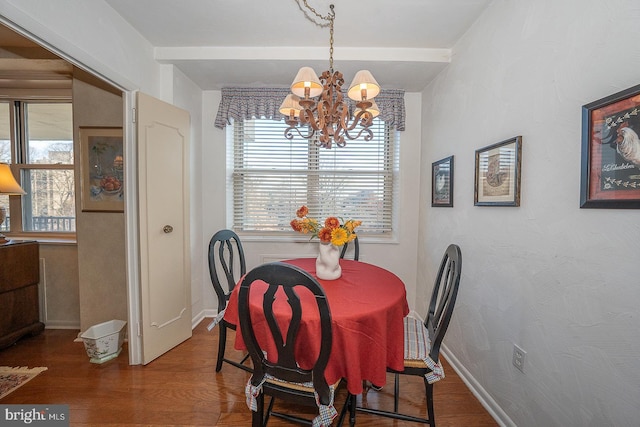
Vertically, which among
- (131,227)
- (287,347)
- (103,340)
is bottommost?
(103,340)

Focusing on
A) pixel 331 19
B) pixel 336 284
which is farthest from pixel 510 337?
pixel 331 19

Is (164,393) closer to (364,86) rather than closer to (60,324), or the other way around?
(60,324)

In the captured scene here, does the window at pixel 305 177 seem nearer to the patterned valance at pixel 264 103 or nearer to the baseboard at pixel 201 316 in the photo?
the patterned valance at pixel 264 103

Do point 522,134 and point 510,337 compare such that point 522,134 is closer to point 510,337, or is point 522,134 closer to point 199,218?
point 510,337

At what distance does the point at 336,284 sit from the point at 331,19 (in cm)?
184

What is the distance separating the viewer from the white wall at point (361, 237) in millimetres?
2791

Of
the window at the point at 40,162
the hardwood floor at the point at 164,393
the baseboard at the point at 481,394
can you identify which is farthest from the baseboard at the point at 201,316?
the baseboard at the point at 481,394

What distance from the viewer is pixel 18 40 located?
2104 millimetres

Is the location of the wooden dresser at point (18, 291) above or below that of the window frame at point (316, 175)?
below

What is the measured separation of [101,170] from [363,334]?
2.63m

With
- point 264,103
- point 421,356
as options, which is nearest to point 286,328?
point 421,356

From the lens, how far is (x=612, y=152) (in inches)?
38.5

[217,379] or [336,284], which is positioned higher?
[336,284]

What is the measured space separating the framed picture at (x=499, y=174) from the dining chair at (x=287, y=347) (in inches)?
50.7
